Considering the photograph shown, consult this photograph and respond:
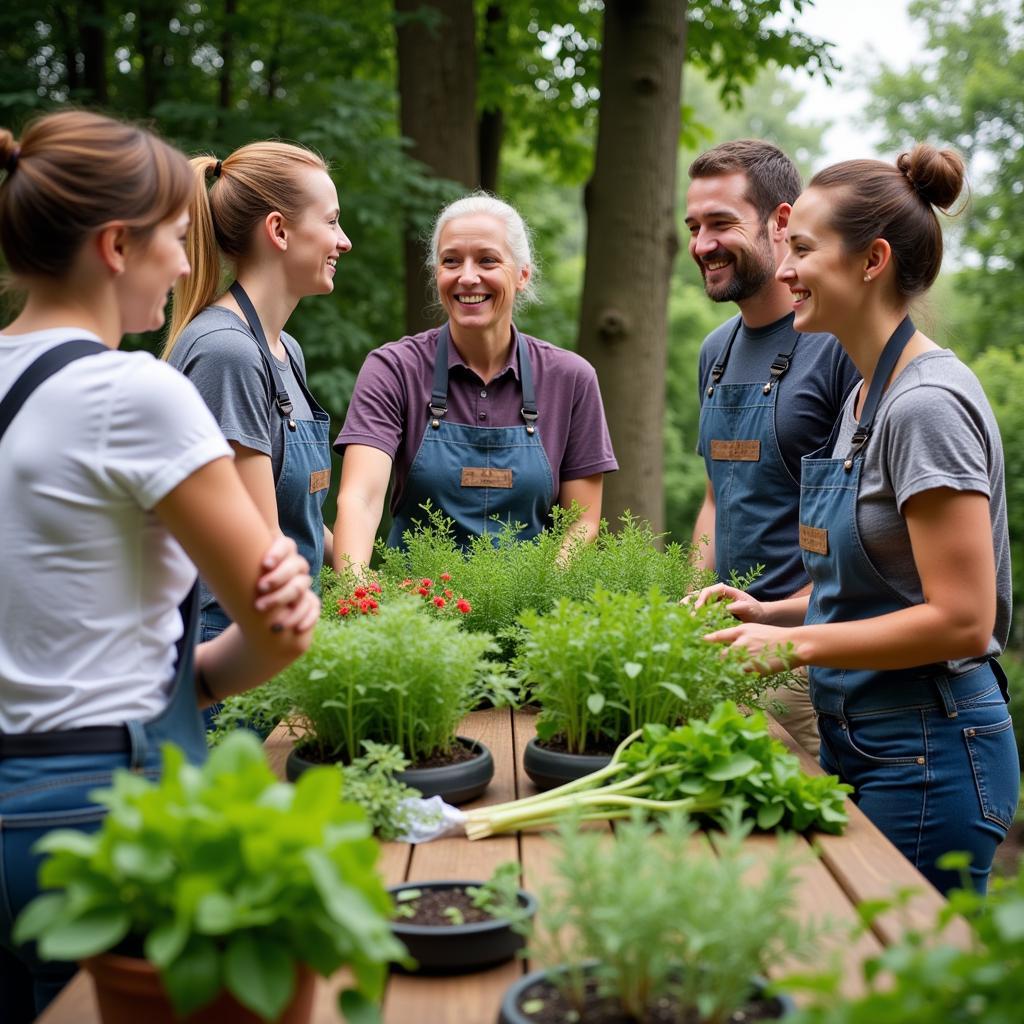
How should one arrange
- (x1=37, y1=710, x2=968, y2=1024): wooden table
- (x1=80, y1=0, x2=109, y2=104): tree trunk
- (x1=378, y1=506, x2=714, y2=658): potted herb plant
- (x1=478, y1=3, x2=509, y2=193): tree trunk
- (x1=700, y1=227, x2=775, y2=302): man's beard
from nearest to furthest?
(x1=37, y1=710, x2=968, y2=1024): wooden table < (x1=378, y1=506, x2=714, y2=658): potted herb plant < (x1=700, y1=227, x2=775, y2=302): man's beard < (x1=80, y1=0, x2=109, y2=104): tree trunk < (x1=478, y1=3, x2=509, y2=193): tree trunk

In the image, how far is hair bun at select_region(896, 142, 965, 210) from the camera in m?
2.62

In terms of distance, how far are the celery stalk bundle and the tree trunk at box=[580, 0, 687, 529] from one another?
4788mm

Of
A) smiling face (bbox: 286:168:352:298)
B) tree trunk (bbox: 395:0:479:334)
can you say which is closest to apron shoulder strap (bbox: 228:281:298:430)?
smiling face (bbox: 286:168:352:298)

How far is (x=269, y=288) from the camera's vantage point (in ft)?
10.7

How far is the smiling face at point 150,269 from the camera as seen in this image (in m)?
1.74

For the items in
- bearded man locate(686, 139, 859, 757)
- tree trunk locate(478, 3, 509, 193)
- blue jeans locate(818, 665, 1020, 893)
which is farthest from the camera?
tree trunk locate(478, 3, 509, 193)

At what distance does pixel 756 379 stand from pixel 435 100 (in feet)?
15.8

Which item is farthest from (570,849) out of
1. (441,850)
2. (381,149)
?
(381,149)

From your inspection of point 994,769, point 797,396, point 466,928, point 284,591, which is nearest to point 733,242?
point 797,396

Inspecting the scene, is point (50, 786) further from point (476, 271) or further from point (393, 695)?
point (476, 271)

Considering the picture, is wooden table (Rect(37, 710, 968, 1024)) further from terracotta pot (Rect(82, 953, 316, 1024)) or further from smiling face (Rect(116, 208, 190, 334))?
smiling face (Rect(116, 208, 190, 334))

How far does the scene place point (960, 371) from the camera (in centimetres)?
242

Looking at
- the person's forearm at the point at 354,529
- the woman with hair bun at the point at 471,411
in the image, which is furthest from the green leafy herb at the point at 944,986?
the woman with hair bun at the point at 471,411

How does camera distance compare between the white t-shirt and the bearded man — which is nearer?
the white t-shirt
